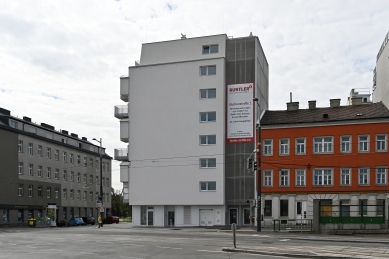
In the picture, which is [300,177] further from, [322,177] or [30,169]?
[30,169]

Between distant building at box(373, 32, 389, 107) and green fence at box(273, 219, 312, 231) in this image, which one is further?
distant building at box(373, 32, 389, 107)

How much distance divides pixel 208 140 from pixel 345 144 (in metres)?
15.3

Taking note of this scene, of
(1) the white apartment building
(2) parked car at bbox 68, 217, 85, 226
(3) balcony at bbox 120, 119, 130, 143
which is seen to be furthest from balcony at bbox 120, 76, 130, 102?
(2) parked car at bbox 68, 217, 85, 226

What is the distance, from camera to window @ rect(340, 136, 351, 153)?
49.9 metres

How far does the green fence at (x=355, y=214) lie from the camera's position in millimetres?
33281

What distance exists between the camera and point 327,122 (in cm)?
5069

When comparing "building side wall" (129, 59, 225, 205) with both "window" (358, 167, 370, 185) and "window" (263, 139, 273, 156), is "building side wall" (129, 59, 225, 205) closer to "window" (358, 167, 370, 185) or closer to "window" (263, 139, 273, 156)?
"window" (263, 139, 273, 156)

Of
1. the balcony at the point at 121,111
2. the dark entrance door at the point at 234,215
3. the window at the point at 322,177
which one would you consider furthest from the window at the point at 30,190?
the window at the point at 322,177

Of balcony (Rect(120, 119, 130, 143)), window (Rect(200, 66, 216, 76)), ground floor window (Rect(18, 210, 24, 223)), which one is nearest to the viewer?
window (Rect(200, 66, 216, 76))

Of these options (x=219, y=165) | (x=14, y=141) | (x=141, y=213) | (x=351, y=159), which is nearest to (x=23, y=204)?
(x=14, y=141)

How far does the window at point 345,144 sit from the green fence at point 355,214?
54.3 feet

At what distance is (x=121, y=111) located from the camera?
63094 mm

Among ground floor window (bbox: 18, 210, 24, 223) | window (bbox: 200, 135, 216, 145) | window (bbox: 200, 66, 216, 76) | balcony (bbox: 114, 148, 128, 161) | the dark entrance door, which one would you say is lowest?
ground floor window (bbox: 18, 210, 24, 223)

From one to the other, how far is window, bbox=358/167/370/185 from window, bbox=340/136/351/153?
7.66 feet
